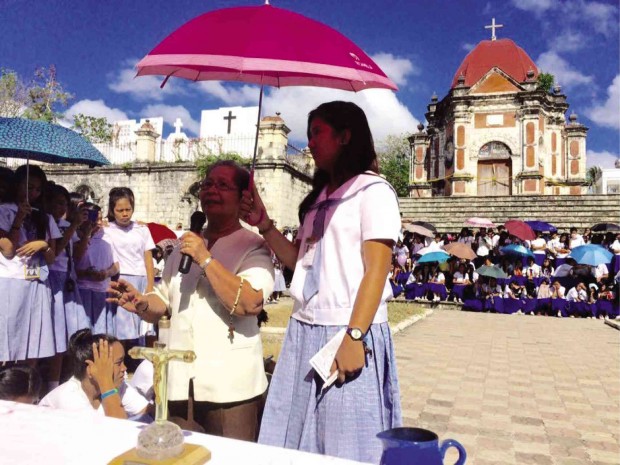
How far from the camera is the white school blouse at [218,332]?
2375 millimetres

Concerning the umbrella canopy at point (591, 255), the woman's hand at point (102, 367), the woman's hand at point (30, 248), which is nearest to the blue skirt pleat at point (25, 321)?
the woman's hand at point (30, 248)

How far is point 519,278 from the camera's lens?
1460 cm

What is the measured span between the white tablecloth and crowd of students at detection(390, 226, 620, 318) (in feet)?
43.8

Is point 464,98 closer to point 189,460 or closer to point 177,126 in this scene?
point 177,126

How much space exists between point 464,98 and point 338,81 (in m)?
29.9

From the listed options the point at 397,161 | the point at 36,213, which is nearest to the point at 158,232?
the point at 36,213

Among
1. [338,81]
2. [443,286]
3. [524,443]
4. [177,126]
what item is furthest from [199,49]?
[177,126]

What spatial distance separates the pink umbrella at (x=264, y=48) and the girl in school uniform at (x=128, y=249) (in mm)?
3084

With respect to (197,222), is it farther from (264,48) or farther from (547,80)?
(547,80)

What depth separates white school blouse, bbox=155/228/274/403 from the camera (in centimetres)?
238

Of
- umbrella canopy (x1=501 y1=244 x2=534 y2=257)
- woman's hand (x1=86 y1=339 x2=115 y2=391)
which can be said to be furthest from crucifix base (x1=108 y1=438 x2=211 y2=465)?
umbrella canopy (x1=501 y1=244 x2=534 y2=257)

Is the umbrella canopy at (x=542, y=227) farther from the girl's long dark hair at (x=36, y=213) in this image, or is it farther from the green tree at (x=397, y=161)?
the green tree at (x=397, y=161)

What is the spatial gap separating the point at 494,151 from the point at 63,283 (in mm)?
29280

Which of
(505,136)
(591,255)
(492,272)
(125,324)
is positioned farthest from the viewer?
(505,136)
